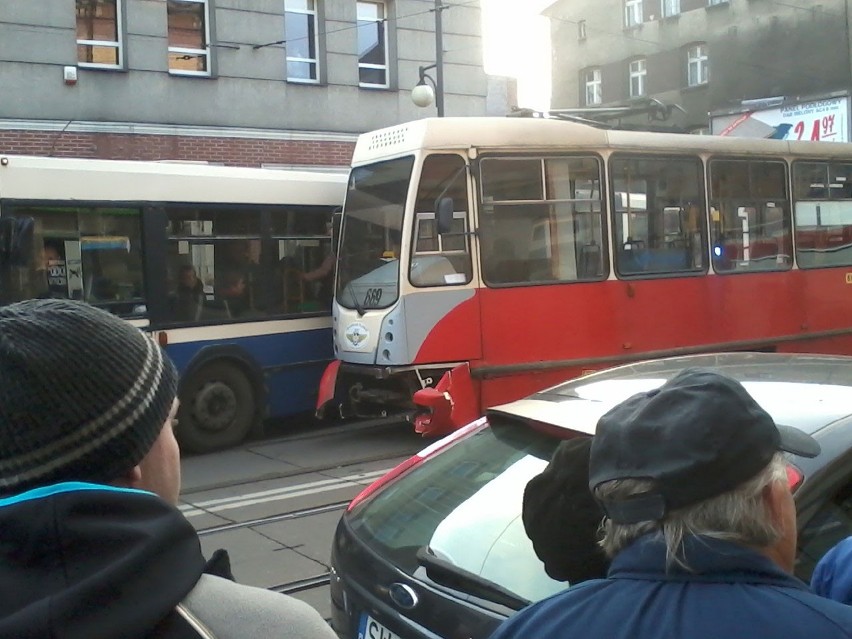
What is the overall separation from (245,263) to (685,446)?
956 centimetres

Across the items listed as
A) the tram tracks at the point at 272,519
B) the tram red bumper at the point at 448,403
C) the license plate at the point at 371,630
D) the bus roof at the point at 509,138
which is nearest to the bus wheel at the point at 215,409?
the tram red bumper at the point at 448,403

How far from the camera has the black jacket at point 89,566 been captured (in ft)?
3.98

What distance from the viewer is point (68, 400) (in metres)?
1.36

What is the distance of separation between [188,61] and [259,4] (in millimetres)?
1706

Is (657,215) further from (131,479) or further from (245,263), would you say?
(131,479)

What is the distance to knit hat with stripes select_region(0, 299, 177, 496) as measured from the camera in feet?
4.45

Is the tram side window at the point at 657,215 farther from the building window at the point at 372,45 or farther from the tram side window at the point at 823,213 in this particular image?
the building window at the point at 372,45

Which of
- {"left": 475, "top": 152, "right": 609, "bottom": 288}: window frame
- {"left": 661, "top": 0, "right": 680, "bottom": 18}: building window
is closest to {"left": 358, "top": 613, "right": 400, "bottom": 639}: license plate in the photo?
{"left": 475, "top": 152, "right": 609, "bottom": 288}: window frame

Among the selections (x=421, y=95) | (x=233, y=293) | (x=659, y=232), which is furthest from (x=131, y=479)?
(x=421, y=95)

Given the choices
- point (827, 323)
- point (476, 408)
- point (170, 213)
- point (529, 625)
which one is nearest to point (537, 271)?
point (476, 408)

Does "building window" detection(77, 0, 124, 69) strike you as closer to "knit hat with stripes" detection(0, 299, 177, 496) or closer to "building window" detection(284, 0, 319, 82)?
"building window" detection(284, 0, 319, 82)

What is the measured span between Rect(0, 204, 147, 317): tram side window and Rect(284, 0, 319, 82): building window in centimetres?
1027

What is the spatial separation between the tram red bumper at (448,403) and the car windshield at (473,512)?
5.81 m

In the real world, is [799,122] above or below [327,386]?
above
